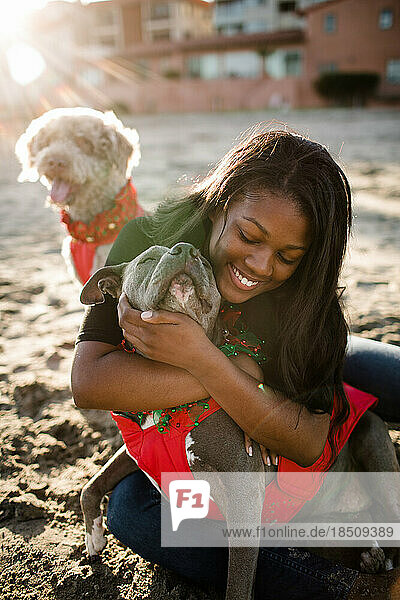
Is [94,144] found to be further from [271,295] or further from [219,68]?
[219,68]

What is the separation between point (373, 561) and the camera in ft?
6.40

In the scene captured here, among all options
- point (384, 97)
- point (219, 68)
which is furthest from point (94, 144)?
point (219, 68)

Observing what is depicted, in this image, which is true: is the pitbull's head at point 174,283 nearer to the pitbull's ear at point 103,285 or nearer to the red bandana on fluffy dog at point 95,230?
the pitbull's ear at point 103,285

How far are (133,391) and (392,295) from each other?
3184 mm

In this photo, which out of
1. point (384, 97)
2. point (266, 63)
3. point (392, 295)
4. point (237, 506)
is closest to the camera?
point (237, 506)

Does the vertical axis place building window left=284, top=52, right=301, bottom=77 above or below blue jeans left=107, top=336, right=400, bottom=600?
above

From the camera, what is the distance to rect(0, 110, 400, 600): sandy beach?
1.96 m

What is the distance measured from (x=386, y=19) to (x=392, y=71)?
277 cm

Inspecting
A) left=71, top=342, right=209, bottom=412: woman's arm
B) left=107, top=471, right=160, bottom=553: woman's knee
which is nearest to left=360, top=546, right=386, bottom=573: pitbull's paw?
left=107, top=471, right=160, bottom=553: woman's knee

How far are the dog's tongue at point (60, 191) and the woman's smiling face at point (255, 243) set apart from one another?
1.86m

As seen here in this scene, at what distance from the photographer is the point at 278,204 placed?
1.74 metres

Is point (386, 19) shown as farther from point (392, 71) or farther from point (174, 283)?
point (174, 283)

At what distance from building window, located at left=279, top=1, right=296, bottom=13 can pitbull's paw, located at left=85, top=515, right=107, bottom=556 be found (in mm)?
41251

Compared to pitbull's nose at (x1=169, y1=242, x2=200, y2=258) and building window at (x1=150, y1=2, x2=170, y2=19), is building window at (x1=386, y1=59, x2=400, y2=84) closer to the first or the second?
building window at (x1=150, y1=2, x2=170, y2=19)
